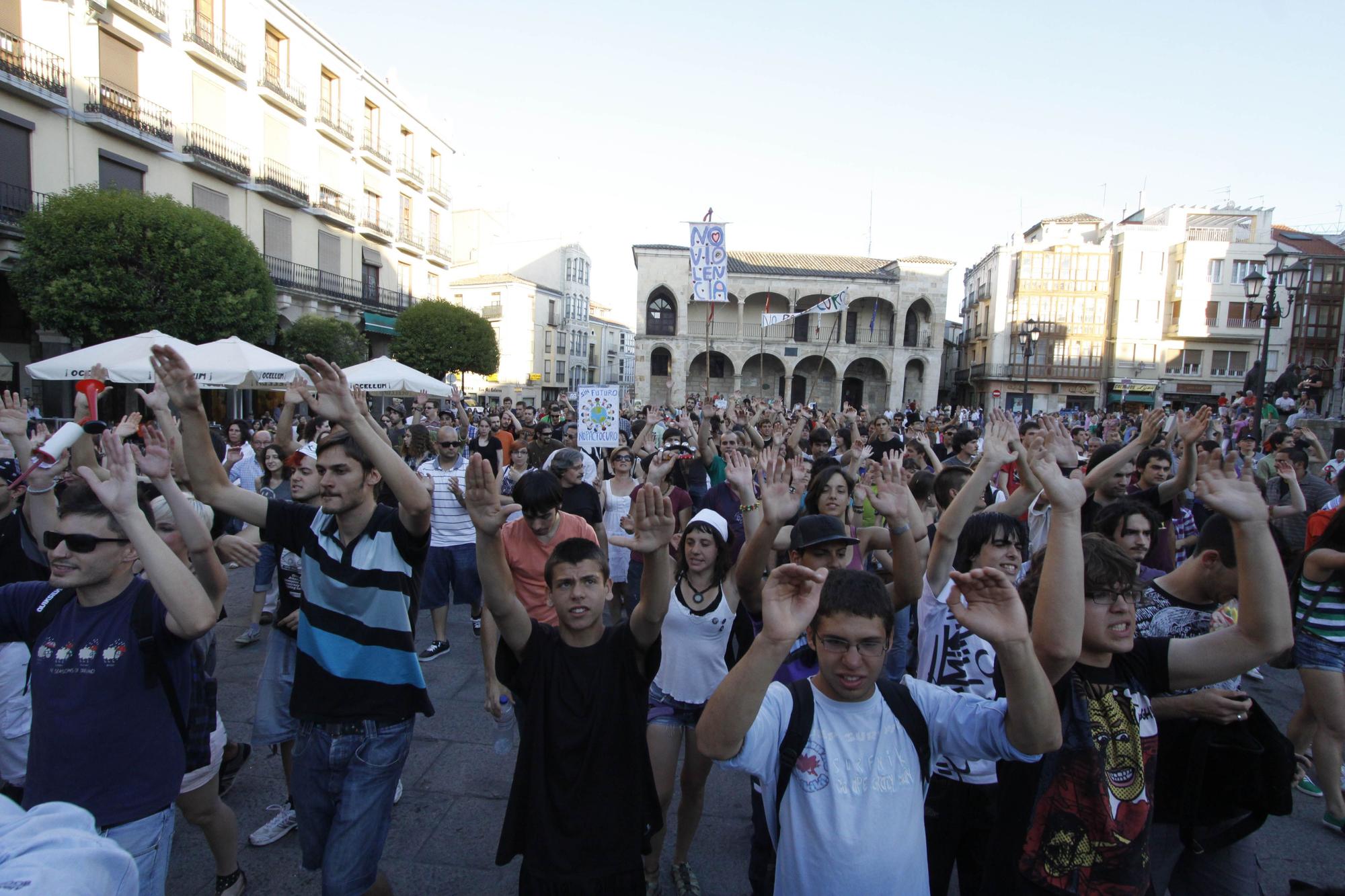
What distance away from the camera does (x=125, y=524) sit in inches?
83.2

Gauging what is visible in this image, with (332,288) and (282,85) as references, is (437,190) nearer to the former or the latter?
(332,288)

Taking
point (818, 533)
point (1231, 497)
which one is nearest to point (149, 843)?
point (818, 533)

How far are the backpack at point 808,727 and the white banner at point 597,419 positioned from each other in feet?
23.4

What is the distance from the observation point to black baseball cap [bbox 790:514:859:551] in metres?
2.90

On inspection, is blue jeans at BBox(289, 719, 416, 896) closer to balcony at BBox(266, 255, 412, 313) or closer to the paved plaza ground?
the paved plaza ground

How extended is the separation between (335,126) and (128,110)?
861cm

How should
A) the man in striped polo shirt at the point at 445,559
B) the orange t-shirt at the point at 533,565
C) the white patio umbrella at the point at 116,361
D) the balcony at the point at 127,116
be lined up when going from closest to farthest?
the orange t-shirt at the point at 533,565
the man in striped polo shirt at the point at 445,559
the white patio umbrella at the point at 116,361
the balcony at the point at 127,116

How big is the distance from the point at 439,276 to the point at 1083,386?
38041mm

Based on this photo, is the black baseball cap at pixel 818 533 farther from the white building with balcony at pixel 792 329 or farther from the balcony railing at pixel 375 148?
the white building with balcony at pixel 792 329

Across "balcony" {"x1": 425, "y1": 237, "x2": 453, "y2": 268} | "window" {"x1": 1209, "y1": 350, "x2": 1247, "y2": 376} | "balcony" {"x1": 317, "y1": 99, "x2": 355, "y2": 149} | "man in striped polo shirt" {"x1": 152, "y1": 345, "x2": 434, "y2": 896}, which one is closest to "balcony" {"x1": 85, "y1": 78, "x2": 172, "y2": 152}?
"balcony" {"x1": 317, "y1": 99, "x2": 355, "y2": 149}

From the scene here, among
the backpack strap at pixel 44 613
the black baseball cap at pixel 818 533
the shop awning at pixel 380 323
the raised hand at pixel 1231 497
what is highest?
the shop awning at pixel 380 323

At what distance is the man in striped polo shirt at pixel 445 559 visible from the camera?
5.80 metres

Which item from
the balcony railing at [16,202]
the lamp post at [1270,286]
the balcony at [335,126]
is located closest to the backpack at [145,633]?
the lamp post at [1270,286]

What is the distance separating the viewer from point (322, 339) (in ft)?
74.4
